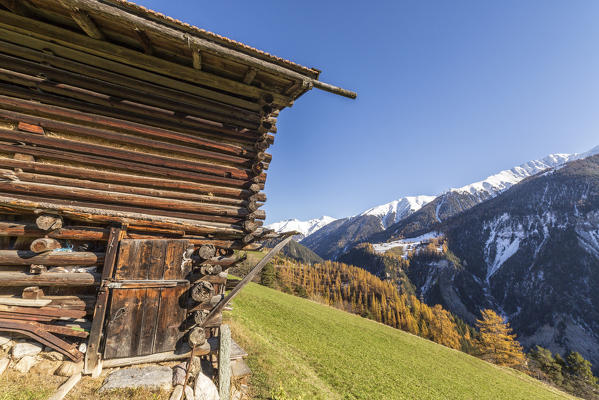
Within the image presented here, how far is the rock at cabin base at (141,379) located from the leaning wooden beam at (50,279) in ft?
6.95

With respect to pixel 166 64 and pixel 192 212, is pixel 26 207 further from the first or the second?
pixel 166 64

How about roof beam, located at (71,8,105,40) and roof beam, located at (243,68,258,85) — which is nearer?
roof beam, located at (71,8,105,40)

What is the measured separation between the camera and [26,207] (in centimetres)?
521

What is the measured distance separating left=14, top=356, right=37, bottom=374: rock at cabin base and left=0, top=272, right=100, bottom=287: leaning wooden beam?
1.50 m

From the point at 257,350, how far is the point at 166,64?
1039 cm

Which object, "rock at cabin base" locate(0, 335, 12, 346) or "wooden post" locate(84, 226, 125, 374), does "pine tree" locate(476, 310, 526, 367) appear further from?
"rock at cabin base" locate(0, 335, 12, 346)

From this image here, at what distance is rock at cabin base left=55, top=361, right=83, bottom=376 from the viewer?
212 inches

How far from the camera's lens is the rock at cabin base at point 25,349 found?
529 centimetres

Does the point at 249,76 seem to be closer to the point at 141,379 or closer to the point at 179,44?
the point at 179,44

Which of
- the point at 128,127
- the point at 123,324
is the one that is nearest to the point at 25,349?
the point at 123,324

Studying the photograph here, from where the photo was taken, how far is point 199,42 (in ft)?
18.3

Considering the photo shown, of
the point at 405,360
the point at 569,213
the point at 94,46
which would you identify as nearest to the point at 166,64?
the point at 94,46

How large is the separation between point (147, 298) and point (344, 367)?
11970 millimetres

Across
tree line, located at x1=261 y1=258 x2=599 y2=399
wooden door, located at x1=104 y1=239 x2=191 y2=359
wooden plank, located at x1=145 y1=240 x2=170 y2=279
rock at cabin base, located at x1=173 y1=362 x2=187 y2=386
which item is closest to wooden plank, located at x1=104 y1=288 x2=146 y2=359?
wooden door, located at x1=104 y1=239 x2=191 y2=359
